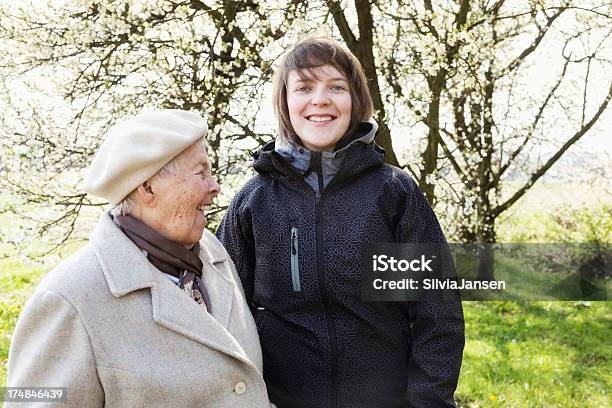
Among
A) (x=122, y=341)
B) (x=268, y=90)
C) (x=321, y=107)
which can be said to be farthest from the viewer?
(x=268, y=90)

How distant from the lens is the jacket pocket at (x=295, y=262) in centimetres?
217

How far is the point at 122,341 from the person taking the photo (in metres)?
1.75

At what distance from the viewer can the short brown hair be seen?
2.27m

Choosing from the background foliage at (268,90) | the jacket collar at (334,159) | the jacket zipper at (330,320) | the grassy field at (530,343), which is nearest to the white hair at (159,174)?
the jacket collar at (334,159)

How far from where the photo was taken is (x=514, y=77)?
6633 mm

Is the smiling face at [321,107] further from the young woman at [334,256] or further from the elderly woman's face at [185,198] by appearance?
the elderly woman's face at [185,198]

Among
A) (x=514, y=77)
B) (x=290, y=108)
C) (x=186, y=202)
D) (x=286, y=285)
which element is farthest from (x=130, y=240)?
(x=514, y=77)

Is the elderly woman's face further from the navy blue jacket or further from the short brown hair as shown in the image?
the short brown hair

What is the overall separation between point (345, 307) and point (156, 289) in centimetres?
61

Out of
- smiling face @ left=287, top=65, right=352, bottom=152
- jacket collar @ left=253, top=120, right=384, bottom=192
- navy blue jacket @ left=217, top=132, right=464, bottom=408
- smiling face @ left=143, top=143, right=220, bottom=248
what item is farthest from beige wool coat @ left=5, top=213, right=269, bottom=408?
smiling face @ left=287, top=65, right=352, bottom=152

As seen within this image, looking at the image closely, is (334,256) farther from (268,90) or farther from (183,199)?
(268,90)

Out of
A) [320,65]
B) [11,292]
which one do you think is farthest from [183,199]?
[11,292]

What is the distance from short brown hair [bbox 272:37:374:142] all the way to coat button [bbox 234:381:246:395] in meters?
0.84

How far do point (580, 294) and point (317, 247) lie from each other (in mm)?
5786
